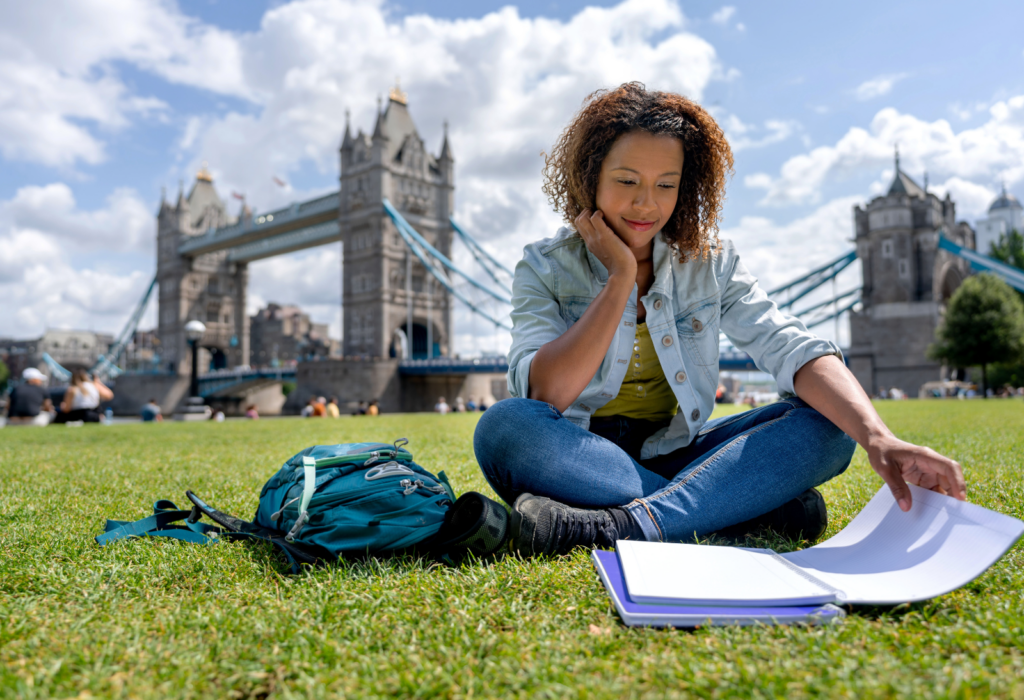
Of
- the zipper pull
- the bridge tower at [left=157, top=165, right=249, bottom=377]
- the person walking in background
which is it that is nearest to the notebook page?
the zipper pull

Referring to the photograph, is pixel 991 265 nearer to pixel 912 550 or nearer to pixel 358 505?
pixel 912 550

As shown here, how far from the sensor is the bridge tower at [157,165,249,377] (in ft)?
156

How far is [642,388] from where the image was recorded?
1899mm

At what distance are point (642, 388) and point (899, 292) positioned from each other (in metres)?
36.5

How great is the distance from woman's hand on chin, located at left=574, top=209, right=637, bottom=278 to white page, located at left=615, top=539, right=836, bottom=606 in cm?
72

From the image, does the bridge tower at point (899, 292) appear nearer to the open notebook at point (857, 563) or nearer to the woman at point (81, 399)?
the woman at point (81, 399)

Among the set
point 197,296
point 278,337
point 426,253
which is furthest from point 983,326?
point 278,337

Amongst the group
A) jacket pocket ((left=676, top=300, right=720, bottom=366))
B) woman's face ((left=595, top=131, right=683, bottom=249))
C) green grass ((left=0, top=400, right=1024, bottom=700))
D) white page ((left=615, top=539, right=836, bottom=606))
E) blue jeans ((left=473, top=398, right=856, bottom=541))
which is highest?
woman's face ((left=595, top=131, right=683, bottom=249))

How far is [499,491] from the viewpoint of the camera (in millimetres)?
1766

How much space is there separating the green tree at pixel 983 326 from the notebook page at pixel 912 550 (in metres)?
28.3

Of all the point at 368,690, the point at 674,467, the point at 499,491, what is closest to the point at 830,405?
the point at 674,467

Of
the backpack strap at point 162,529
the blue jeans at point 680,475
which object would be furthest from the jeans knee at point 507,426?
the backpack strap at point 162,529

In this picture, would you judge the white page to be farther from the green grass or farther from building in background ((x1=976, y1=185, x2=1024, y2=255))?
building in background ((x1=976, y1=185, x2=1024, y2=255))

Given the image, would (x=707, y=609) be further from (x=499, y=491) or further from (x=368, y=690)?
(x=499, y=491)
